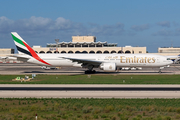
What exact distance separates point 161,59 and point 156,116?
1571 inches

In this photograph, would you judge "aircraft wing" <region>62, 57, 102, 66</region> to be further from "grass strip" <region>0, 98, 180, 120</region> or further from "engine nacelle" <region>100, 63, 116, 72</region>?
"grass strip" <region>0, 98, 180, 120</region>

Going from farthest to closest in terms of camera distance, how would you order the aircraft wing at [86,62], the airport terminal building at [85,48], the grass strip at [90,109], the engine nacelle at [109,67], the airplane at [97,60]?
the airport terminal building at [85,48], the airplane at [97,60], the aircraft wing at [86,62], the engine nacelle at [109,67], the grass strip at [90,109]

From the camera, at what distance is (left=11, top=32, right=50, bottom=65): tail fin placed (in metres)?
59.9

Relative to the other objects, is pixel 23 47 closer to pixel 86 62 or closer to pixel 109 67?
pixel 86 62

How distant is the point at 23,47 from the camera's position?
60.1 metres

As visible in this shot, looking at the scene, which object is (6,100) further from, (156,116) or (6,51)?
(6,51)

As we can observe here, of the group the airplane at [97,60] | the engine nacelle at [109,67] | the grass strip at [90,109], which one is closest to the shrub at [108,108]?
the grass strip at [90,109]

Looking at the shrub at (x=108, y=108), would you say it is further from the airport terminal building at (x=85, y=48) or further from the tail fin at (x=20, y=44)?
the airport terminal building at (x=85, y=48)

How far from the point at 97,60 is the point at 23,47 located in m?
18.9

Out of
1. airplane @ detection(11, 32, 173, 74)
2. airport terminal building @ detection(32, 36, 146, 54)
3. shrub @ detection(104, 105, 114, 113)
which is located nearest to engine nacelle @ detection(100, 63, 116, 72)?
airplane @ detection(11, 32, 173, 74)

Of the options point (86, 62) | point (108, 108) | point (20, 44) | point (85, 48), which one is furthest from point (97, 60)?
point (85, 48)

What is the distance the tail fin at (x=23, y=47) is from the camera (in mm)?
59875

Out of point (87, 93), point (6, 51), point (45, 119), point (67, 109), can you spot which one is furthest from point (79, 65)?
point (6, 51)

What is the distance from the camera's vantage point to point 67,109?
72.2 ft
